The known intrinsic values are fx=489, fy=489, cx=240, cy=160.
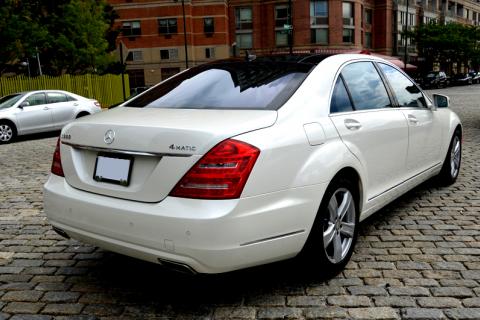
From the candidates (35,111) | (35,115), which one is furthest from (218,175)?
(35,111)

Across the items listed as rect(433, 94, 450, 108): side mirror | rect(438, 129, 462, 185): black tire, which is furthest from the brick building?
rect(433, 94, 450, 108): side mirror

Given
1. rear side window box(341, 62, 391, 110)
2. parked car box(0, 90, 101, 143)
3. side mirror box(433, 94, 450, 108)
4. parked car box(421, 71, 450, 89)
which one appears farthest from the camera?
parked car box(421, 71, 450, 89)

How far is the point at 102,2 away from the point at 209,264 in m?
39.5

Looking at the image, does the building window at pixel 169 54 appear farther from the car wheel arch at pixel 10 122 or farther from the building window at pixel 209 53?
the car wheel arch at pixel 10 122

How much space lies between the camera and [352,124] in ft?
11.5

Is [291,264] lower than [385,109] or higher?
lower

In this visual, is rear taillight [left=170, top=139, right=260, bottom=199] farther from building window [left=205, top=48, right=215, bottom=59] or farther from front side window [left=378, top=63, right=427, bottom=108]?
building window [left=205, top=48, right=215, bottom=59]

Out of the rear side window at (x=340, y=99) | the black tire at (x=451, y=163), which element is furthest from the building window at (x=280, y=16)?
the rear side window at (x=340, y=99)

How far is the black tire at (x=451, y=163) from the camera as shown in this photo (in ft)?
19.0

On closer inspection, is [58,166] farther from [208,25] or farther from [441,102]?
[208,25]

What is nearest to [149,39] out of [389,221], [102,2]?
[102,2]

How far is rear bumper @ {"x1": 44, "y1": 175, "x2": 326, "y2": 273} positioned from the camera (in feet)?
8.40

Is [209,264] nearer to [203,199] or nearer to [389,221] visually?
[203,199]

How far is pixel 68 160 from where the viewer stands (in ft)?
10.4
